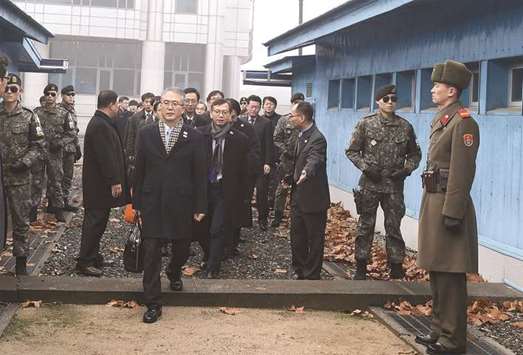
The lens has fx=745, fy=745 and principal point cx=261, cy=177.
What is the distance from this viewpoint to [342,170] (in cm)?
1462

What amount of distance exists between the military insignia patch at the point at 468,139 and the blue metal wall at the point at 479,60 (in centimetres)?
261

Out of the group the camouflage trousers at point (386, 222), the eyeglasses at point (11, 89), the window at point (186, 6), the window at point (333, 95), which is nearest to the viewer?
the eyeglasses at point (11, 89)

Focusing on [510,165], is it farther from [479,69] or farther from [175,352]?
[175,352]

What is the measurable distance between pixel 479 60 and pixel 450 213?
400 cm

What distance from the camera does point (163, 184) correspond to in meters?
6.50

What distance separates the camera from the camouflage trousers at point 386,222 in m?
8.01

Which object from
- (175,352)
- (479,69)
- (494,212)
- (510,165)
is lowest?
(175,352)

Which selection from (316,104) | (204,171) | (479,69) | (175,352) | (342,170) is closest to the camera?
(175,352)

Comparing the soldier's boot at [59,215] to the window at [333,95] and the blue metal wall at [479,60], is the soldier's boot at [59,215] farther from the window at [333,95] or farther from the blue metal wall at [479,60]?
the window at [333,95]

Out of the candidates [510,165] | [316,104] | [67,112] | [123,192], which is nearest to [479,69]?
[510,165]

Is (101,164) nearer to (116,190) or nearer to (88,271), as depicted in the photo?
(116,190)

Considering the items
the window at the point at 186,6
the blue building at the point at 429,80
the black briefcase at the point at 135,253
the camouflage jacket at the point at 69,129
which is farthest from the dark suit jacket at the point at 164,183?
the window at the point at 186,6

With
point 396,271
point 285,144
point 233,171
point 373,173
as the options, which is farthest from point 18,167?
point 285,144

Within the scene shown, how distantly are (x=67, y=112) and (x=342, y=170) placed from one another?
17.8 ft
